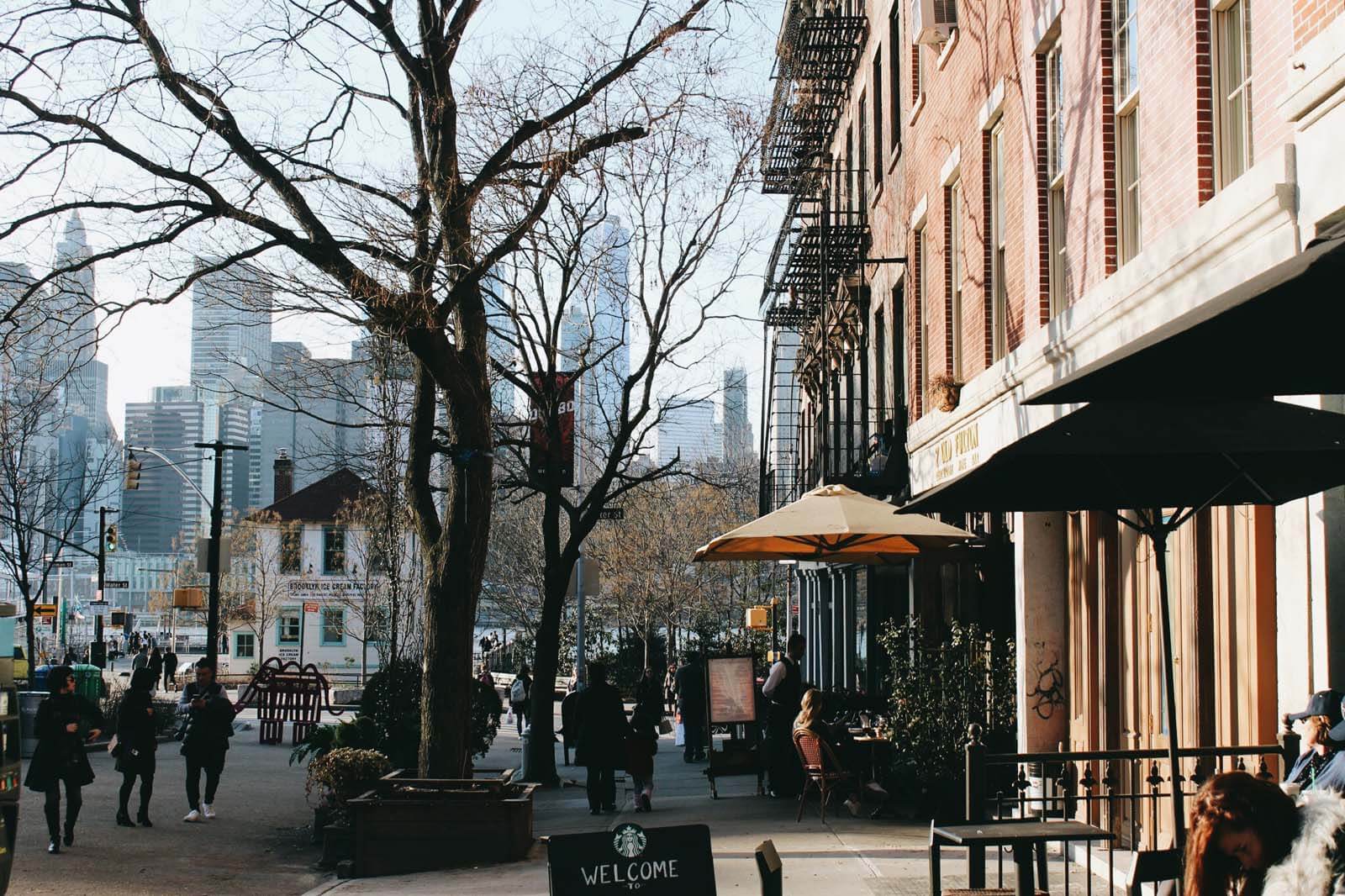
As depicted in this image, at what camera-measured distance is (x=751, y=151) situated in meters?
19.1

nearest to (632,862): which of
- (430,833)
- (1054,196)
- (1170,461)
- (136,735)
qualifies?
(1170,461)

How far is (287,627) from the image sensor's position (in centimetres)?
7644

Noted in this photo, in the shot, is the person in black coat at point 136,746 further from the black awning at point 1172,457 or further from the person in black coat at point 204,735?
the black awning at point 1172,457

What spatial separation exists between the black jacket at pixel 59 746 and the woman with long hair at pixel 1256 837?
1183 cm

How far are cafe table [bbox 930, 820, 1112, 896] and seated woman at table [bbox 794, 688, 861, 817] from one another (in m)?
6.71

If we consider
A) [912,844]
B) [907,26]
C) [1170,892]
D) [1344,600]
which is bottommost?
[912,844]

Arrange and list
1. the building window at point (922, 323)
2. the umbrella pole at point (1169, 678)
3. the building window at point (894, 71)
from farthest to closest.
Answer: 1. the building window at point (894, 71)
2. the building window at point (922, 323)
3. the umbrella pole at point (1169, 678)

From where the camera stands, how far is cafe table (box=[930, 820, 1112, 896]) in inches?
265

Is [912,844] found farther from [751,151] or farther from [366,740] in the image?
[751,151]

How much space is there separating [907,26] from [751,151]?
8.77 feet

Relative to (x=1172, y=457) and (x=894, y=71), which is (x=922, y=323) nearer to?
(x=894, y=71)

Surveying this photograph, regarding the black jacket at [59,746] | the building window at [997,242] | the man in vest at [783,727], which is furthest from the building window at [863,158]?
the black jacket at [59,746]

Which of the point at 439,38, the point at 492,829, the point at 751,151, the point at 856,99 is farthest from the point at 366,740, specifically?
the point at 856,99

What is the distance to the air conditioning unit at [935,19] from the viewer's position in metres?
16.6
